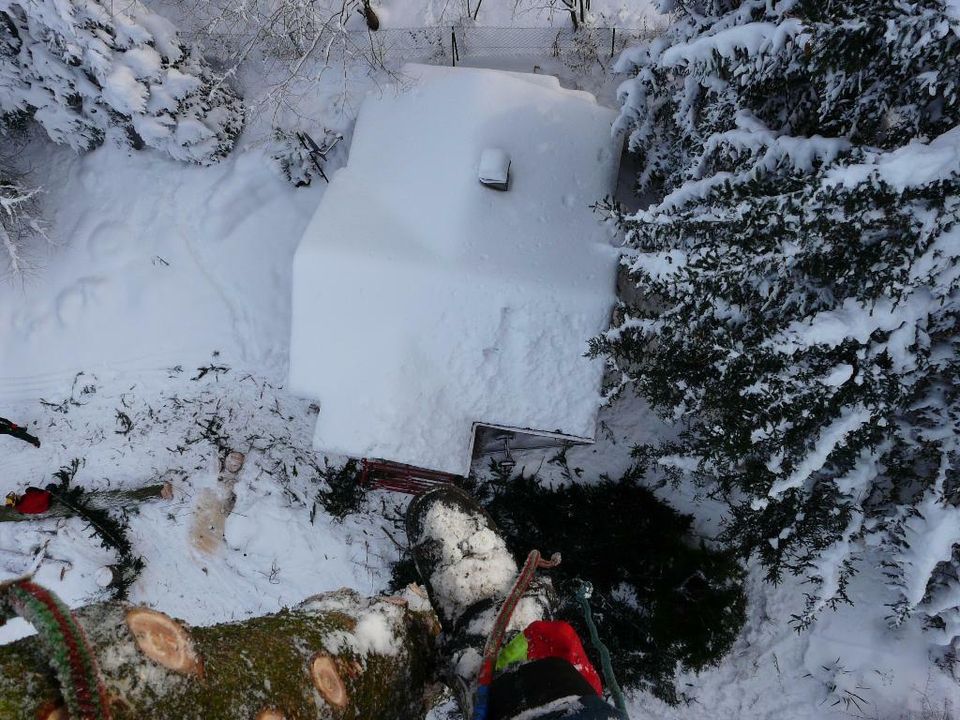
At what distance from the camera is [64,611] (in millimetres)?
1705

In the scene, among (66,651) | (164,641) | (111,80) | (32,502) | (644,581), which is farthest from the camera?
(32,502)

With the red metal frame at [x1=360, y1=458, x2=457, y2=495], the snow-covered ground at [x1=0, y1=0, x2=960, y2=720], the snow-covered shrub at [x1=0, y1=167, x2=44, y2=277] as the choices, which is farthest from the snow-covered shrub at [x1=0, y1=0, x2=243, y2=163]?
the red metal frame at [x1=360, y1=458, x2=457, y2=495]

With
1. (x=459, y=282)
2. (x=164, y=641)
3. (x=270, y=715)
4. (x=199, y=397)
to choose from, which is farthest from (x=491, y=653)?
(x=199, y=397)

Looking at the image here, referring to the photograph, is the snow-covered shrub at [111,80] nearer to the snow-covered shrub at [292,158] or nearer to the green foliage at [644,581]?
the snow-covered shrub at [292,158]

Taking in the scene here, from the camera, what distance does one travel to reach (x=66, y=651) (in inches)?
65.1

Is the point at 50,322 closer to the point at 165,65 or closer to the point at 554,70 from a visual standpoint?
the point at 165,65

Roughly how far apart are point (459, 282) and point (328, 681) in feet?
13.4

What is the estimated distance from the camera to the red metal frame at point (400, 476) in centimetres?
778

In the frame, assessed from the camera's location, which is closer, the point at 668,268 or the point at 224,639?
the point at 224,639

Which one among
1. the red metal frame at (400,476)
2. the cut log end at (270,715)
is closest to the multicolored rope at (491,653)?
the cut log end at (270,715)

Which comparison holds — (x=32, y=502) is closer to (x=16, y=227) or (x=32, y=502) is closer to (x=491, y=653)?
(x=16, y=227)

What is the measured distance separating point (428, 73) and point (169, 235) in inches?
192

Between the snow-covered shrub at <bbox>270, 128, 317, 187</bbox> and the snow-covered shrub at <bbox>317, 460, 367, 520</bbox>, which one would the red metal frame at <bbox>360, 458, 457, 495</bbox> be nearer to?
the snow-covered shrub at <bbox>317, 460, 367, 520</bbox>

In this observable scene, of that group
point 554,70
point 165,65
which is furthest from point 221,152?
point 554,70
